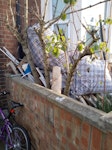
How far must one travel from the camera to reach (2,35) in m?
3.26

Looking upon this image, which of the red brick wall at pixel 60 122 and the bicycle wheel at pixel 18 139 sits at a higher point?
the red brick wall at pixel 60 122

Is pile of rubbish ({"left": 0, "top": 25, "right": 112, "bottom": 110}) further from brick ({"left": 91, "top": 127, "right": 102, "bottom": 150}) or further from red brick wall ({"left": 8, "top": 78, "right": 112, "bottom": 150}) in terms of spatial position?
brick ({"left": 91, "top": 127, "right": 102, "bottom": 150})

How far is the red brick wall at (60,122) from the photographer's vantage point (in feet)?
4.21

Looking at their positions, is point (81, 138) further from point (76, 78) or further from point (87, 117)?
point (76, 78)

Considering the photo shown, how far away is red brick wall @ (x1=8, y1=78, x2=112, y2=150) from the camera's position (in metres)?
1.28

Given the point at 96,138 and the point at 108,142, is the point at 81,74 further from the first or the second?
the point at 108,142

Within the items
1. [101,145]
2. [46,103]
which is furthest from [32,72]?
[101,145]

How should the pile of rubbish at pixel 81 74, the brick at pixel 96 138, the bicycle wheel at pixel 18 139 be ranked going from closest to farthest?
the brick at pixel 96 138 < the bicycle wheel at pixel 18 139 < the pile of rubbish at pixel 81 74

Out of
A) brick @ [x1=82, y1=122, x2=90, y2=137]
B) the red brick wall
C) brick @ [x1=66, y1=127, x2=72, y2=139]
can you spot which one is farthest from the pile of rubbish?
brick @ [x1=82, y1=122, x2=90, y2=137]

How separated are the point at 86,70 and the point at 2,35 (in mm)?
1719

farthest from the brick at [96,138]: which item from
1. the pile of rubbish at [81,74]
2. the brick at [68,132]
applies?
the pile of rubbish at [81,74]

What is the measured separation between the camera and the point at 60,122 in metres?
1.73

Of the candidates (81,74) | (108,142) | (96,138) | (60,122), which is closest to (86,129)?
(96,138)

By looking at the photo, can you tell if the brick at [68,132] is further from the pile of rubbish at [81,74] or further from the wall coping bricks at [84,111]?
the pile of rubbish at [81,74]
